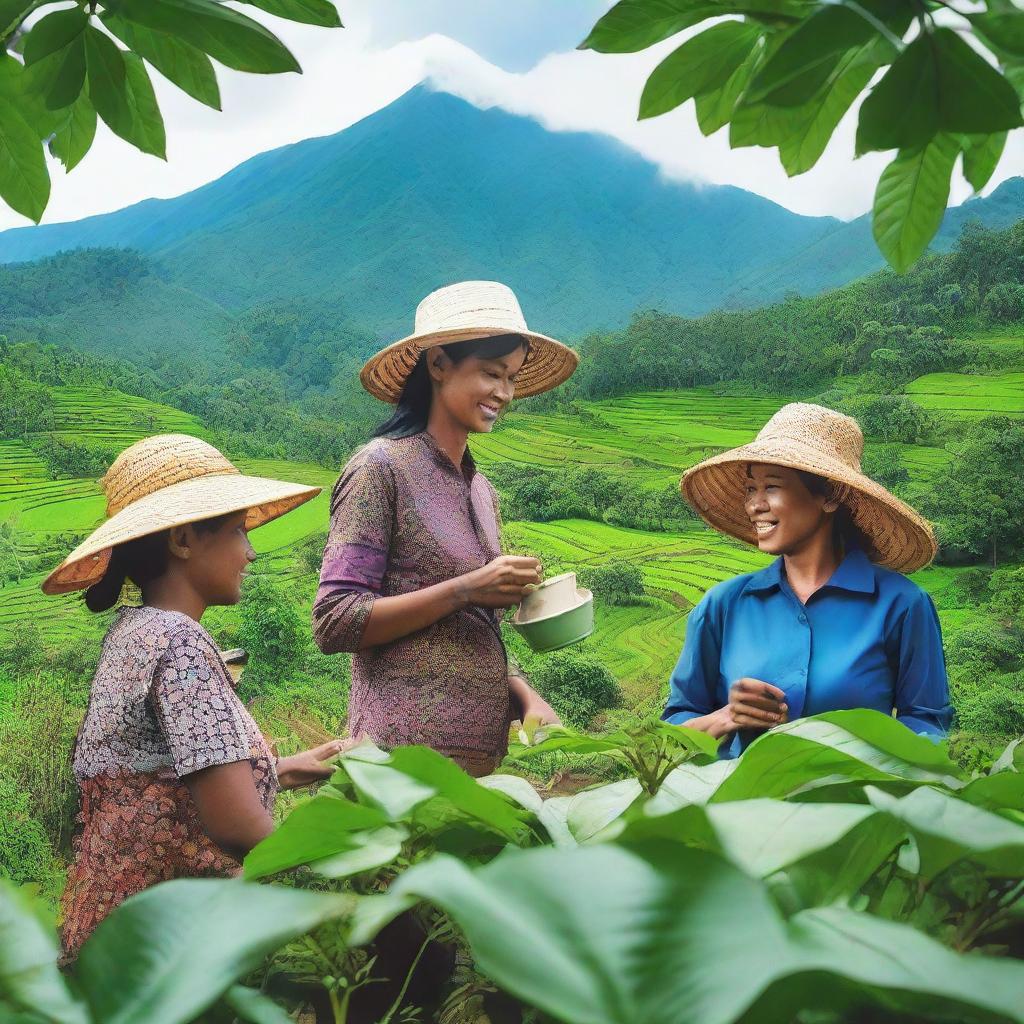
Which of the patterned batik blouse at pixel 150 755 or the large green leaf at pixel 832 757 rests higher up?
the large green leaf at pixel 832 757

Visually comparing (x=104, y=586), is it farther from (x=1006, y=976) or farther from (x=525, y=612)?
(x=1006, y=976)

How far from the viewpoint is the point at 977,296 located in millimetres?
5562

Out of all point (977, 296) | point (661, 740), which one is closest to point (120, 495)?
point (661, 740)

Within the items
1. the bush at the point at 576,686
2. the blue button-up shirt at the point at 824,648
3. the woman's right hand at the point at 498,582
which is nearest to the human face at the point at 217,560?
the woman's right hand at the point at 498,582

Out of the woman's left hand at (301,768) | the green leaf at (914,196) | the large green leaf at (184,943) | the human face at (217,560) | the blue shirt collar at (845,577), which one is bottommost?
the woman's left hand at (301,768)

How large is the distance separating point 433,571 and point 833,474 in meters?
0.57

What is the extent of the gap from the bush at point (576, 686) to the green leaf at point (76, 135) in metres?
4.02

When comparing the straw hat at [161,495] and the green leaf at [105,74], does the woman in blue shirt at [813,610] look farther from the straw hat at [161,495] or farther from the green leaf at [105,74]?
the green leaf at [105,74]

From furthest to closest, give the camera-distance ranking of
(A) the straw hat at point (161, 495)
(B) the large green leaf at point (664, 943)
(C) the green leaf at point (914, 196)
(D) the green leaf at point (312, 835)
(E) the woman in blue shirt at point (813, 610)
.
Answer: (E) the woman in blue shirt at point (813, 610)
(A) the straw hat at point (161, 495)
(C) the green leaf at point (914, 196)
(D) the green leaf at point (312, 835)
(B) the large green leaf at point (664, 943)

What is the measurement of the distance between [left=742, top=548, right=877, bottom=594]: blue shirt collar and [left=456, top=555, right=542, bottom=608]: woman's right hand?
331mm

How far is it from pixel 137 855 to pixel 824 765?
890 millimetres

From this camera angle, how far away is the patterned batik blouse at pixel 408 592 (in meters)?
1.37

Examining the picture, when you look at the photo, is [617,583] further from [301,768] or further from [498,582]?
[301,768]

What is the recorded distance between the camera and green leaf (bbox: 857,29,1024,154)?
38cm
